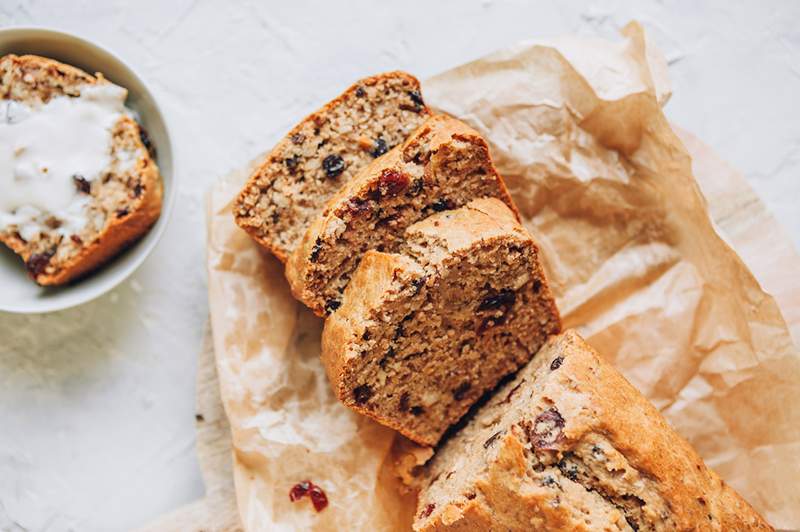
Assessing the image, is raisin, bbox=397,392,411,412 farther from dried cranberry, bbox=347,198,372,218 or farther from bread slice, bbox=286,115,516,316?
dried cranberry, bbox=347,198,372,218

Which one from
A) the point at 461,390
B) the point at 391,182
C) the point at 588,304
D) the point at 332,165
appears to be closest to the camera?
the point at 391,182

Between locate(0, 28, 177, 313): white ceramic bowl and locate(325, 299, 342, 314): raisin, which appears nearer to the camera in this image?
locate(325, 299, 342, 314): raisin

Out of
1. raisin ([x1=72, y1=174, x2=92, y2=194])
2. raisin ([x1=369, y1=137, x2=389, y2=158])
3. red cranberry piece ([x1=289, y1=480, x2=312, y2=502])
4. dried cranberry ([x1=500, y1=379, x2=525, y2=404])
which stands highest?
raisin ([x1=369, y1=137, x2=389, y2=158])

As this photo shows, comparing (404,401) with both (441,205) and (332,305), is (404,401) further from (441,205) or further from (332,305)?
(441,205)

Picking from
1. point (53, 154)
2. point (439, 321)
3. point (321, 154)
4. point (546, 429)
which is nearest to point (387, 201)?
point (321, 154)

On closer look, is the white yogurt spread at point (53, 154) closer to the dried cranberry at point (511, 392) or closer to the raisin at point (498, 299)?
the raisin at point (498, 299)

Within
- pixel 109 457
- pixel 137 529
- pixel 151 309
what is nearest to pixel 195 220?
pixel 151 309

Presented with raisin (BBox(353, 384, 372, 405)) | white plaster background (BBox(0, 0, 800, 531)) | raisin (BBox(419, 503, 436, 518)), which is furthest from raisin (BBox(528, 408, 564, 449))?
white plaster background (BBox(0, 0, 800, 531))
